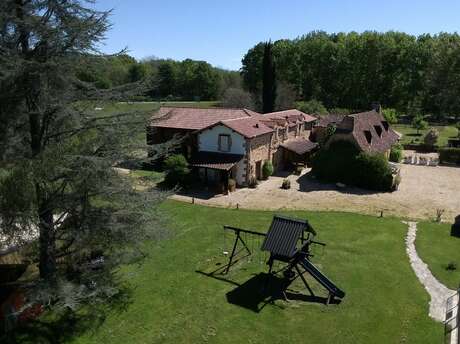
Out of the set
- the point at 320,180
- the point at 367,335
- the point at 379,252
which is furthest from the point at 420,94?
the point at 367,335

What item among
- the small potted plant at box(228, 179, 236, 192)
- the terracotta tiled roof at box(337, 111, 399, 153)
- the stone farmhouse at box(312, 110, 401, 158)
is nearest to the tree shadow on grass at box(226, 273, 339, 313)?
the small potted plant at box(228, 179, 236, 192)

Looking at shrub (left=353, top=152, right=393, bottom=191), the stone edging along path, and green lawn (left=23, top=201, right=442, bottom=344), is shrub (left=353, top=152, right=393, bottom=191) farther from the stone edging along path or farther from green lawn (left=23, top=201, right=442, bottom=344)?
the stone edging along path

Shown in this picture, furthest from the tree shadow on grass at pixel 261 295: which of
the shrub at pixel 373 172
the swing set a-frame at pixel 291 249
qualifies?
the shrub at pixel 373 172

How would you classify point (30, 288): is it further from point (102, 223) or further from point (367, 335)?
point (367, 335)

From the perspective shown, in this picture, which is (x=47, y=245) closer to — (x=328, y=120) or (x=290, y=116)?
(x=290, y=116)

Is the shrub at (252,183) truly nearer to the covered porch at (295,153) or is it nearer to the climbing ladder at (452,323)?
the covered porch at (295,153)

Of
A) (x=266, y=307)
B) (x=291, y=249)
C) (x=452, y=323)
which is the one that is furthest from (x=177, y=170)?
(x=452, y=323)

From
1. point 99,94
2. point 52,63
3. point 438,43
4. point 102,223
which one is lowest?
point 102,223
